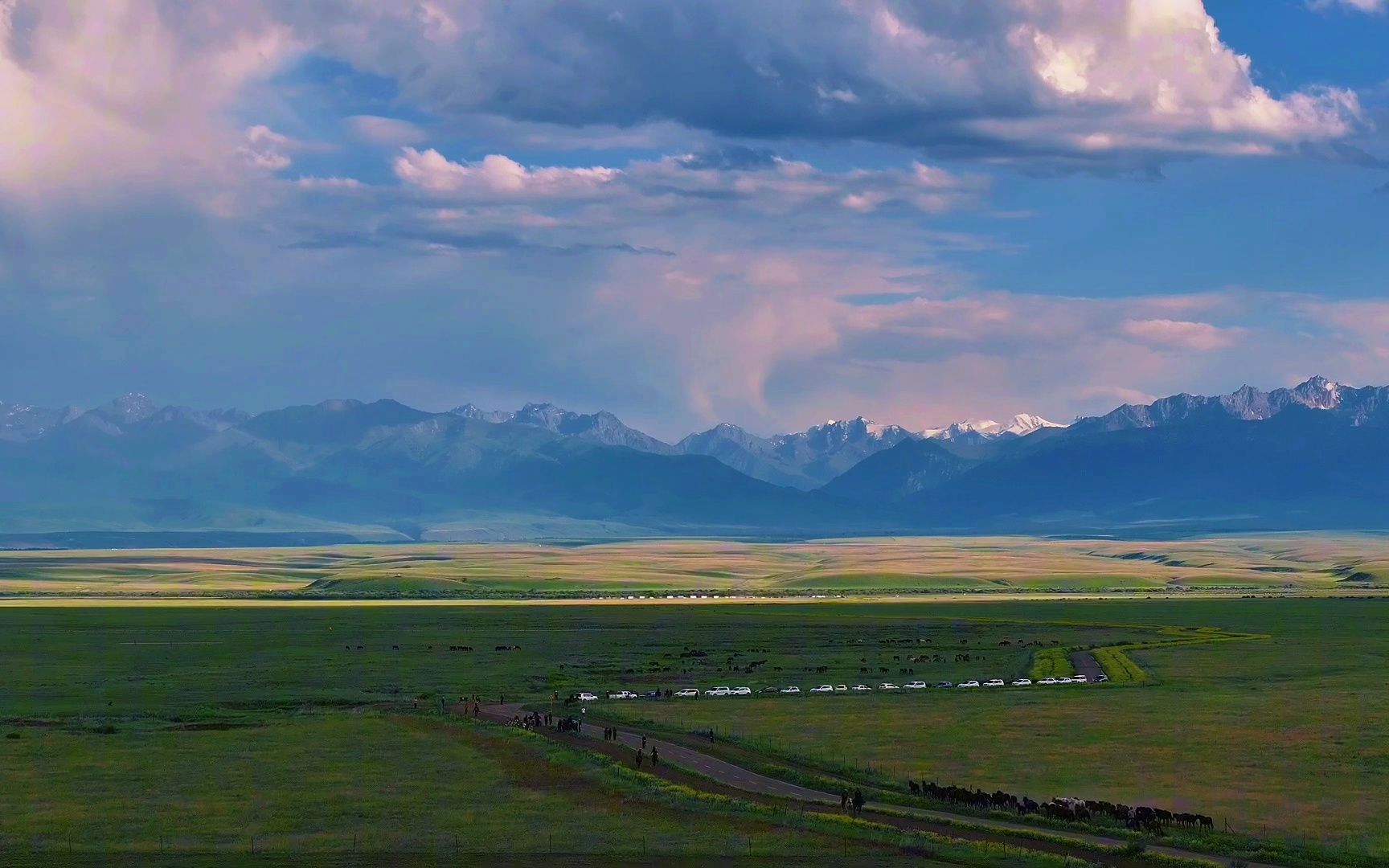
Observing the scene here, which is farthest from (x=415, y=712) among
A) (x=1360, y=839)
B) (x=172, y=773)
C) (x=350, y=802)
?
(x=1360, y=839)

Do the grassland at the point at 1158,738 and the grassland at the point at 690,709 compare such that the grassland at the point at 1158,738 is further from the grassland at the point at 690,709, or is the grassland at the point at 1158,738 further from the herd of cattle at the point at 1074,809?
the herd of cattle at the point at 1074,809

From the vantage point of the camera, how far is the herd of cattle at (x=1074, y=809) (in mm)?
48156

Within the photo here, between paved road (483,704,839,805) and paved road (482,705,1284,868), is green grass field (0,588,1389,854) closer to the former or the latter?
paved road (483,704,839,805)

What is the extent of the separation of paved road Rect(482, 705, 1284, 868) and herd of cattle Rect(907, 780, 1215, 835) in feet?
4.33

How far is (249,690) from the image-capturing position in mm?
87500

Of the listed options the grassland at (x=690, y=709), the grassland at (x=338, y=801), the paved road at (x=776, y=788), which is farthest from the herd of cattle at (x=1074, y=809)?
the grassland at (x=338, y=801)

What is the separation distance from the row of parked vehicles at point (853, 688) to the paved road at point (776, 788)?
12836 mm

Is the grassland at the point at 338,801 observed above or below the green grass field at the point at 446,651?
below

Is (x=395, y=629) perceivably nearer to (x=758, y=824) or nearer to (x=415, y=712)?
(x=415, y=712)

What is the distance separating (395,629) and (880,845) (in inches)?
3911

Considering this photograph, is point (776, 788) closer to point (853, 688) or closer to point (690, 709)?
point (690, 709)

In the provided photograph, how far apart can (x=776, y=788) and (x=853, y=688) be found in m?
33.4

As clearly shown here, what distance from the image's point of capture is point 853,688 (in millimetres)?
88875

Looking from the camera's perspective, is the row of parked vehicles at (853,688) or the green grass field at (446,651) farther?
the green grass field at (446,651)
